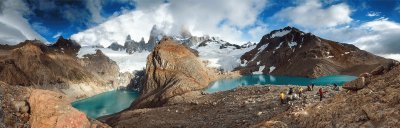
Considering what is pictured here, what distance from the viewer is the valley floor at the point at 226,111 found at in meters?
36.7

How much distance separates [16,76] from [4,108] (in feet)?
608

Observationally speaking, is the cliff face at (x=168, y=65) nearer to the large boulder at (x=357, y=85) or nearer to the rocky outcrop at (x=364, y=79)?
the rocky outcrop at (x=364, y=79)

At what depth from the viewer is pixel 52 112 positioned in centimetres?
2116

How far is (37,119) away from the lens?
2070cm

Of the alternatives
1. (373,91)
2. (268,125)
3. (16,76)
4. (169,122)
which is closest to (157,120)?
(169,122)

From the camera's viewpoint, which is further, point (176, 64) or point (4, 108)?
point (176, 64)

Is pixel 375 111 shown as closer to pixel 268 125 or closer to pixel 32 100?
pixel 268 125

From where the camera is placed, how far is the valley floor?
36.7m

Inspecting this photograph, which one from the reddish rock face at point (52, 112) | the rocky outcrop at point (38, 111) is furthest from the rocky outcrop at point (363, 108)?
the rocky outcrop at point (38, 111)

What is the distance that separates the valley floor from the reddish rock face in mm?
15676

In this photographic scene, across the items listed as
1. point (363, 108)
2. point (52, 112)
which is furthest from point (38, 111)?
point (363, 108)

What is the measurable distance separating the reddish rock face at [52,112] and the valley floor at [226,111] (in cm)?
1568

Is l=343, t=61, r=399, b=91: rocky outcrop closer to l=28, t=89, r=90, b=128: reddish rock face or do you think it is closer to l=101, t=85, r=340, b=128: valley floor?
l=28, t=89, r=90, b=128: reddish rock face

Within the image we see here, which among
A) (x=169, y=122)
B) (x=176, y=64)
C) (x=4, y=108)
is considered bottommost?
(x=169, y=122)
